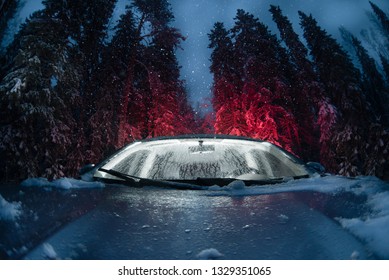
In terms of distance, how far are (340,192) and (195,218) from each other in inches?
42.0

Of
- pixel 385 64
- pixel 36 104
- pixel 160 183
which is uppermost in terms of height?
pixel 385 64

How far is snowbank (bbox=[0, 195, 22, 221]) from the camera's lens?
1566 mm

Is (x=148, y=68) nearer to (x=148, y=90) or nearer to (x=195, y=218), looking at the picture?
(x=148, y=90)

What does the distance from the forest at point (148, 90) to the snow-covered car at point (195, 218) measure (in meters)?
8.71

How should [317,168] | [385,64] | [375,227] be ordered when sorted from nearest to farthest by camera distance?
[375,227] < [317,168] < [385,64]

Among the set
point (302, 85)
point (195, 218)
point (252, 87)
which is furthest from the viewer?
point (302, 85)

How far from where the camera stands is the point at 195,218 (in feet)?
5.06

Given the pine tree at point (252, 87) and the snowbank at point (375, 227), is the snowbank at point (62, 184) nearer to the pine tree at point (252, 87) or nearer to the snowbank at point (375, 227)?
the snowbank at point (375, 227)

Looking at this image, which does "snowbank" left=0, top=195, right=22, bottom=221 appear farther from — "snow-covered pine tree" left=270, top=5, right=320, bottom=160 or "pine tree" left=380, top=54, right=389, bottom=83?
"pine tree" left=380, top=54, right=389, bottom=83

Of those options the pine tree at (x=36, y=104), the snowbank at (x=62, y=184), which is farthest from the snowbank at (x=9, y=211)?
the pine tree at (x=36, y=104)

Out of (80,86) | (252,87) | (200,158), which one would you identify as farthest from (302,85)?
(200,158)

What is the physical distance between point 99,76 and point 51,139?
5.29 meters

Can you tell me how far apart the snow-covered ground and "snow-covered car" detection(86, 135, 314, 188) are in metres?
0.85

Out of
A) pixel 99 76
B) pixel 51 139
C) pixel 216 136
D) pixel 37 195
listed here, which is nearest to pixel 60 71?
pixel 51 139
